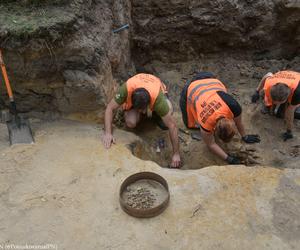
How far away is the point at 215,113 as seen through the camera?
162 inches

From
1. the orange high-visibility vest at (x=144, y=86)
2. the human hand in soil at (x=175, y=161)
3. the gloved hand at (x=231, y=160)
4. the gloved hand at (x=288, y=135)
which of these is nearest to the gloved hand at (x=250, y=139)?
the gloved hand at (x=288, y=135)

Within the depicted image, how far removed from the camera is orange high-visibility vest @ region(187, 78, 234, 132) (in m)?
4.12

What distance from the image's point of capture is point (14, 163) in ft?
11.9

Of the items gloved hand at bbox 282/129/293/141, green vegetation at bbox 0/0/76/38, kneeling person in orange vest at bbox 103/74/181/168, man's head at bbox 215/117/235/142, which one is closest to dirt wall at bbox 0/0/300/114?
green vegetation at bbox 0/0/76/38

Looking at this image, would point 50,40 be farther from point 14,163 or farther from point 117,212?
point 117,212

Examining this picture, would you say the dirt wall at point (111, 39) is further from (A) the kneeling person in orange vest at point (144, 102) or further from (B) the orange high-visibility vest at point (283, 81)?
(B) the orange high-visibility vest at point (283, 81)

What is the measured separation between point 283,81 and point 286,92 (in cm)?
28

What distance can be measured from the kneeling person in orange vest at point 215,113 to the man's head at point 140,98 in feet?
2.43

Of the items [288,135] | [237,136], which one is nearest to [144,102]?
[237,136]

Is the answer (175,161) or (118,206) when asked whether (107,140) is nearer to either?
(175,161)

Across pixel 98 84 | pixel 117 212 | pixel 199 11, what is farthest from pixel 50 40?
pixel 199 11

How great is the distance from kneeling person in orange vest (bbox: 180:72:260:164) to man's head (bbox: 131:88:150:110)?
74 centimetres

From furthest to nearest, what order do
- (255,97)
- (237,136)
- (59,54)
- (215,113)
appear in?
(255,97), (237,136), (215,113), (59,54)

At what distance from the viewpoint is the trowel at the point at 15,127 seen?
3.88 m
